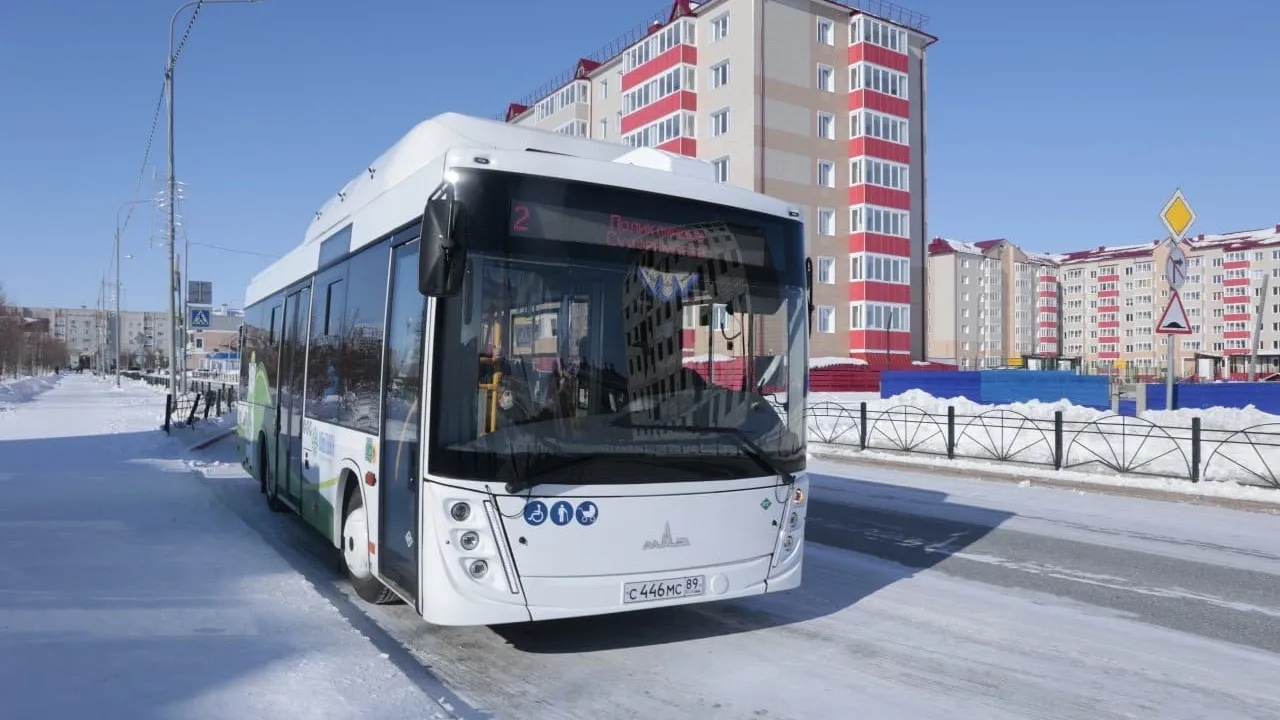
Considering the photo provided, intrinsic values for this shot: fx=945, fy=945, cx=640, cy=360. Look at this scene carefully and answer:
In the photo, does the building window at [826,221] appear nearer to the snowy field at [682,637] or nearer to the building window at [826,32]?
the building window at [826,32]

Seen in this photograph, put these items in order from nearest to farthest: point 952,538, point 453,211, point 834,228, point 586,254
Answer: point 453,211
point 586,254
point 952,538
point 834,228

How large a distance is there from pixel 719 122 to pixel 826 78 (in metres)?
6.53

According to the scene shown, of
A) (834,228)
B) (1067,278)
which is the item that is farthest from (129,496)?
(1067,278)

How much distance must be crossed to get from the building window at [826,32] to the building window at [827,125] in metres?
3.91

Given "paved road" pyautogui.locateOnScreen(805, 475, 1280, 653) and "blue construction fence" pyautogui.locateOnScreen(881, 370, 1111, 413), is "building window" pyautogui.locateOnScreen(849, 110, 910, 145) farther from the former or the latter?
"paved road" pyautogui.locateOnScreen(805, 475, 1280, 653)

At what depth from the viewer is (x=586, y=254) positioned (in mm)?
5738

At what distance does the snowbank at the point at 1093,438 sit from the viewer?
1577cm

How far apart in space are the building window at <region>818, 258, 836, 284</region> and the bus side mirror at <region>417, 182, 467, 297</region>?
152 ft

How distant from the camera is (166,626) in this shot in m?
6.10

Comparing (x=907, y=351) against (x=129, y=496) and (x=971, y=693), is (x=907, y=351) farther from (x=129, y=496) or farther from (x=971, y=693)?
(x=971, y=693)

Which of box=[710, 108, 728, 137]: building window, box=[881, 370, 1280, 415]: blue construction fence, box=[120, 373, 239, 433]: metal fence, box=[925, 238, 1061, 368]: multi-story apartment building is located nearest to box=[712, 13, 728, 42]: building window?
box=[710, 108, 728, 137]: building window

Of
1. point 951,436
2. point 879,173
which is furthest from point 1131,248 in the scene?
point 951,436

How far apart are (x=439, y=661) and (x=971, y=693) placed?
3.18 metres

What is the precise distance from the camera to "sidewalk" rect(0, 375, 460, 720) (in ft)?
15.6
